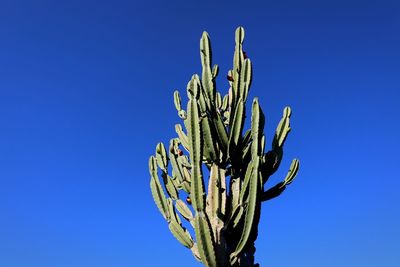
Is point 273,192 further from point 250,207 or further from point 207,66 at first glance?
point 207,66

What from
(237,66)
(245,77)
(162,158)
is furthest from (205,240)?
(237,66)

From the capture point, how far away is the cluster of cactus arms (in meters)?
4.62

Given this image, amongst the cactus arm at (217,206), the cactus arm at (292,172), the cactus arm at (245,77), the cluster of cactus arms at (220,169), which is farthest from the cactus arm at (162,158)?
the cactus arm at (292,172)

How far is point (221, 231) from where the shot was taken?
475cm

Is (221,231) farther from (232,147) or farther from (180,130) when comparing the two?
(180,130)

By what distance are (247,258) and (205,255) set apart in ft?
2.50

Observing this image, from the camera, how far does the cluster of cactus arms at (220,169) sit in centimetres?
462

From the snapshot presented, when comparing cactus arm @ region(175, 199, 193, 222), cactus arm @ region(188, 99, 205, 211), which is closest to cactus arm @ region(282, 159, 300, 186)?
cactus arm @ region(175, 199, 193, 222)

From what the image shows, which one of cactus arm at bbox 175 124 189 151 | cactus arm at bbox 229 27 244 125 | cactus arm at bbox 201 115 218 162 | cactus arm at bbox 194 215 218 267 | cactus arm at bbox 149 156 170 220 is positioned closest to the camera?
cactus arm at bbox 194 215 218 267

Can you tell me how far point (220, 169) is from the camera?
5266 mm

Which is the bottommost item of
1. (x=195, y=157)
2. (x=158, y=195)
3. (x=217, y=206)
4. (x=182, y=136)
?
(x=217, y=206)

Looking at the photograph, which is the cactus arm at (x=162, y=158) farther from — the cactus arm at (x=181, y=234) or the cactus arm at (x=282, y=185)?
the cactus arm at (x=282, y=185)

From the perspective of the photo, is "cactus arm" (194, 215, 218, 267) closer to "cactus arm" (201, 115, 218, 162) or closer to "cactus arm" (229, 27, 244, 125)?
"cactus arm" (201, 115, 218, 162)

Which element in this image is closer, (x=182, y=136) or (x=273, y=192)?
(x=273, y=192)
